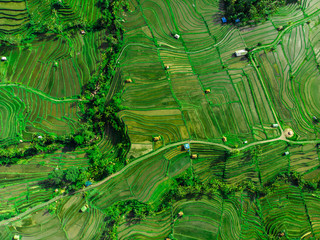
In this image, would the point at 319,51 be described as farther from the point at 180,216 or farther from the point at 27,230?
the point at 27,230

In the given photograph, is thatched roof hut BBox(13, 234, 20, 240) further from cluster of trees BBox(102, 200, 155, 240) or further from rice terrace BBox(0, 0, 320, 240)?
cluster of trees BBox(102, 200, 155, 240)

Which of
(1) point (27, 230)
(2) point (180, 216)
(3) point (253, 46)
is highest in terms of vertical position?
(3) point (253, 46)

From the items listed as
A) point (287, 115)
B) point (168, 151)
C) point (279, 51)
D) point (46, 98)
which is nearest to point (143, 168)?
point (168, 151)

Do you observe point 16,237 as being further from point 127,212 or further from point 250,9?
point 250,9

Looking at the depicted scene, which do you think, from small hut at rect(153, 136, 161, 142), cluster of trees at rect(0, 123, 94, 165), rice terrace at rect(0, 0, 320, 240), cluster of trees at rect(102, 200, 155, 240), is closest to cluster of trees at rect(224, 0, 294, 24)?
rice terrace at rect(0, 0, 320, 240)

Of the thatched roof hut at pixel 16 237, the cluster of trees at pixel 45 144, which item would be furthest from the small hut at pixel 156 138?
the thatched roof hut at pixel 16 237

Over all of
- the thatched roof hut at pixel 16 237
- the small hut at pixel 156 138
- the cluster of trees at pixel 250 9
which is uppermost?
the cluster of trees at pixel 250 9

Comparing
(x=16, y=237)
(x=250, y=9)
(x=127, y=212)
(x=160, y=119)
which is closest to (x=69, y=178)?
(x=127, y=212)

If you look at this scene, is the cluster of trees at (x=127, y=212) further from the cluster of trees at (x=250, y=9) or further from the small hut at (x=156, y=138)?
the cluster of trees at (x=250, y=9)
